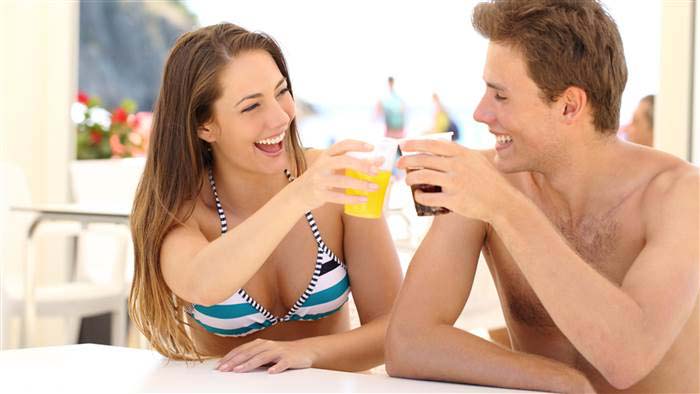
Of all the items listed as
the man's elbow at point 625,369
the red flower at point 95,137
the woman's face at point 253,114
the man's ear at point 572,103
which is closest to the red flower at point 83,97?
the red flower at point 95,137

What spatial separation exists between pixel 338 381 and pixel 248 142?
2.45ft

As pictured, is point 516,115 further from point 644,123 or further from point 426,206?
point 644,123

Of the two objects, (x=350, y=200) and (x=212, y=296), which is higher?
(x=350, y=200)

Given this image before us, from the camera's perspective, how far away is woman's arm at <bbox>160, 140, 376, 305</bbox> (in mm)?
1505

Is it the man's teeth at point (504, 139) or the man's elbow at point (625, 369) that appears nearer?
the man's elbow at point (625, 369)

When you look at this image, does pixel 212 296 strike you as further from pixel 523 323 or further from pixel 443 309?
pixel 523 323

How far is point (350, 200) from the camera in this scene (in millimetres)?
1521

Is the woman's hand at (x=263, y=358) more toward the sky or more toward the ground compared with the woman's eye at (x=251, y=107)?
more toward the ground

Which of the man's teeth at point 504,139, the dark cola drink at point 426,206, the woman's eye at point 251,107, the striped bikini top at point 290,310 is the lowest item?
the striped bikini top at point 290,310

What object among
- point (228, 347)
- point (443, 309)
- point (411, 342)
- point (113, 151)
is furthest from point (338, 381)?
point (113, 151)

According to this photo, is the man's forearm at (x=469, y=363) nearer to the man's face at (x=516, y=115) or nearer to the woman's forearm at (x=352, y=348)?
the woman's forearm at (x=352, y=348)

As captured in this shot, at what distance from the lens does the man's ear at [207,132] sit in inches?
82.2

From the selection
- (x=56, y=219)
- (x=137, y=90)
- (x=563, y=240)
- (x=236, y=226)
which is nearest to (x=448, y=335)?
(x=563, y=240)

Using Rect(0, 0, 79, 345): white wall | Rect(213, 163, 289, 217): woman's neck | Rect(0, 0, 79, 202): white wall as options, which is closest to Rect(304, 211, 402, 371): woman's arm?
Rect(213, 163, 289, 217): woman's neck
